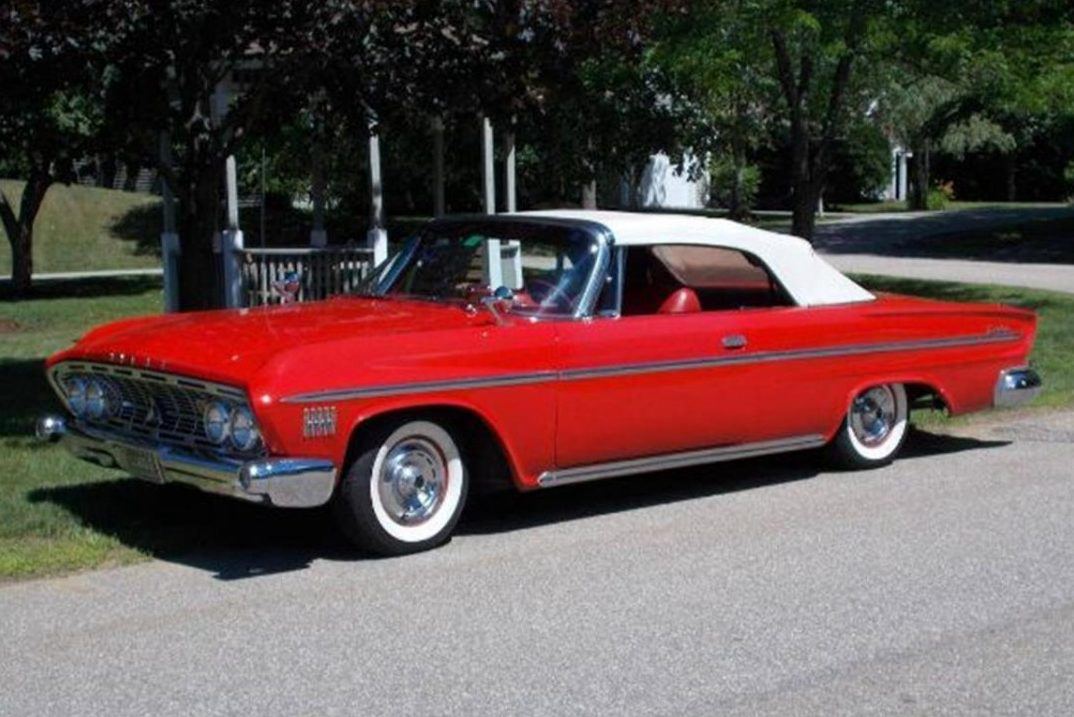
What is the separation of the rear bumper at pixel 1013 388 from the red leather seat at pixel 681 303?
7.20 ft

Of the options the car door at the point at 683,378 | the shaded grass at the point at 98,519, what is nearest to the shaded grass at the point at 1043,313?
the car door at the point at 683,378

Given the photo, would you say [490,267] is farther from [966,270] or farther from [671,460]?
[966,270]

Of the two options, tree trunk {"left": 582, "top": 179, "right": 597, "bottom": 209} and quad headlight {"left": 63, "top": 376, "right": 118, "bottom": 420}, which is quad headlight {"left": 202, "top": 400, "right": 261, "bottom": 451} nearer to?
quad headlight {"left": 63, "top": 376, "right": 118, "bottom": 420}

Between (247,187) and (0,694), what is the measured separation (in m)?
29.5

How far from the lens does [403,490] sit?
7047 mm

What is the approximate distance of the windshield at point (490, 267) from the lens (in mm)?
7742

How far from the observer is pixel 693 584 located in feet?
21.4

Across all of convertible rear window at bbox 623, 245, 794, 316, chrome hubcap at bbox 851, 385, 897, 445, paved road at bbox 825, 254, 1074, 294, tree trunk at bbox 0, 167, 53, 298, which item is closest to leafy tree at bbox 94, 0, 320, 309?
convertible rear window at bbox 623, 245, 794, 316

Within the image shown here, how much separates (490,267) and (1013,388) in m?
3.24

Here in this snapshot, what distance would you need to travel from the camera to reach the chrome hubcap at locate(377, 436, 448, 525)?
23.0 ft

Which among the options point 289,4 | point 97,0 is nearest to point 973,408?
point 289,4

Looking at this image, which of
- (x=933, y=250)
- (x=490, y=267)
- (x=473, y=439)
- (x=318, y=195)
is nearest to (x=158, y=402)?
(x=473, y=439)

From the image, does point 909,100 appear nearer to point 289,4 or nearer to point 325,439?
point 289,4

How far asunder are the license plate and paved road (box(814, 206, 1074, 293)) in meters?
17.5
